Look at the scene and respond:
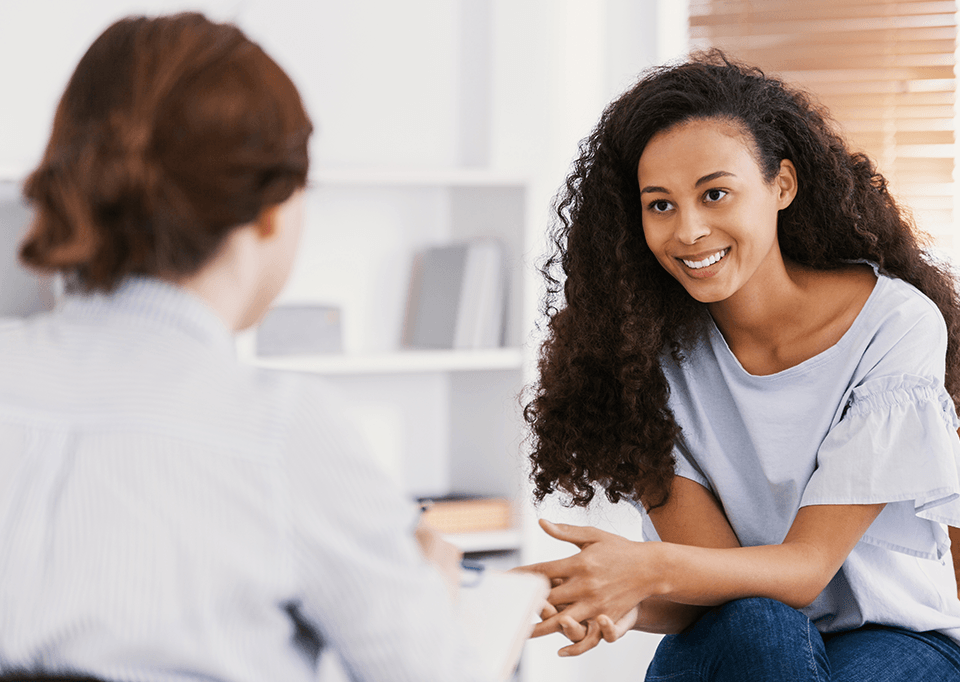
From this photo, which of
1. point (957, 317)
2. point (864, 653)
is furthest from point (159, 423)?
point (957, 317)

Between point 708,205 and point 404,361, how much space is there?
A: 908 millimetres

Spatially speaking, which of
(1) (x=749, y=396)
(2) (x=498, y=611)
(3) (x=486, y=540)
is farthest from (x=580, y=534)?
(3) (x=486, y=540)

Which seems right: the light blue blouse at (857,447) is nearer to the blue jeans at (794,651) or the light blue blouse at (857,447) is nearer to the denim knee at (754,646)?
the blue jeans at (794,651)

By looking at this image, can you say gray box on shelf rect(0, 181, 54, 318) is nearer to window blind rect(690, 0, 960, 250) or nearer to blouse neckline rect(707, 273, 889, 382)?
blouse neckline rect(707, 273, 889, 382)

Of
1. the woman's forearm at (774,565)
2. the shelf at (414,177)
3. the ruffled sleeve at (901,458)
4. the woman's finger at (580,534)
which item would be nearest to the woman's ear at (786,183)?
the ruffled sleeve at (901,458)

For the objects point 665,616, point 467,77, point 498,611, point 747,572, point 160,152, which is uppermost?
point 467,77

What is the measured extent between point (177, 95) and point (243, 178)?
67mm

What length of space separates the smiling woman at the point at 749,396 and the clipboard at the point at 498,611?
297 mm

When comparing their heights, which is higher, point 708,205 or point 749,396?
point 708,205

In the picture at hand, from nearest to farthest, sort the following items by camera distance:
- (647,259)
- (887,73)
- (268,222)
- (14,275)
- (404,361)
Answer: (268,222), (647,259), (14,275), (404,361), (887,73)

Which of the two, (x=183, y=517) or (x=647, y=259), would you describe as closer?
(x=183, y=517)

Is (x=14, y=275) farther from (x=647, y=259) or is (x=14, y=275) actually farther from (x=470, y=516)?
(x=647, y=259)

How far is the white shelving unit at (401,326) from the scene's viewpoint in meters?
2.11

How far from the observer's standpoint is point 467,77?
2.29m
